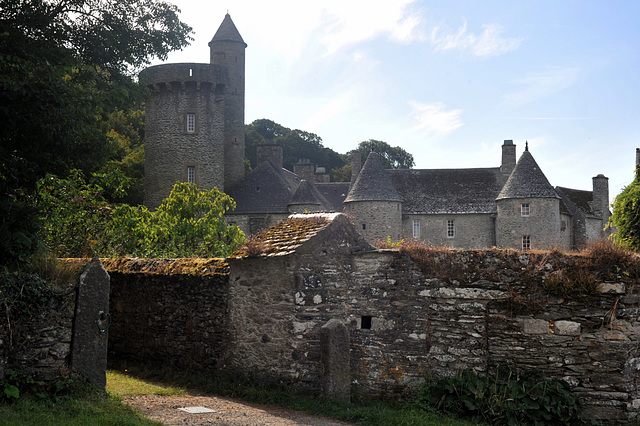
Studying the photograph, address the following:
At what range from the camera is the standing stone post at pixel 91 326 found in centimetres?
755

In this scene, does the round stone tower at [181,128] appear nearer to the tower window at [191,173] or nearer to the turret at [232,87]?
the tower window at [191,173]

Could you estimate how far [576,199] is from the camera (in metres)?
50.1

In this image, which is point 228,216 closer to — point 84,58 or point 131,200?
point 131,200

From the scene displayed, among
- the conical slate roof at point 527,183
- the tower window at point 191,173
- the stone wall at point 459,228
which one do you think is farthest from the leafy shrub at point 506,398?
the stone wall at point 459,228

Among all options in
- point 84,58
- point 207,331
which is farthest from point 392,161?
point 207,331

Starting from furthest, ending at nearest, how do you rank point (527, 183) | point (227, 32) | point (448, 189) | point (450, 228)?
point (448, 189) → point (450, 228) → point (227, 32) → point (527, 183)

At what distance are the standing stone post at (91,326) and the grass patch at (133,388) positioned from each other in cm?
91

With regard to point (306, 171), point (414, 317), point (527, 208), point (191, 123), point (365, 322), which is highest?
point (191, 123)

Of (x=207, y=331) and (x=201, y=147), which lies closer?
(x=207, y=331)

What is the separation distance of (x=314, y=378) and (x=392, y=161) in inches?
2825

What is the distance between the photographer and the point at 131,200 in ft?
140

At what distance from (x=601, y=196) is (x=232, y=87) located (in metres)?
31.0

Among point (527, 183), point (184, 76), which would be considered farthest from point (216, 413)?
point (527, 183)

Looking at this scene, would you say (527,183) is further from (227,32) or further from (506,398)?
(506,398)
